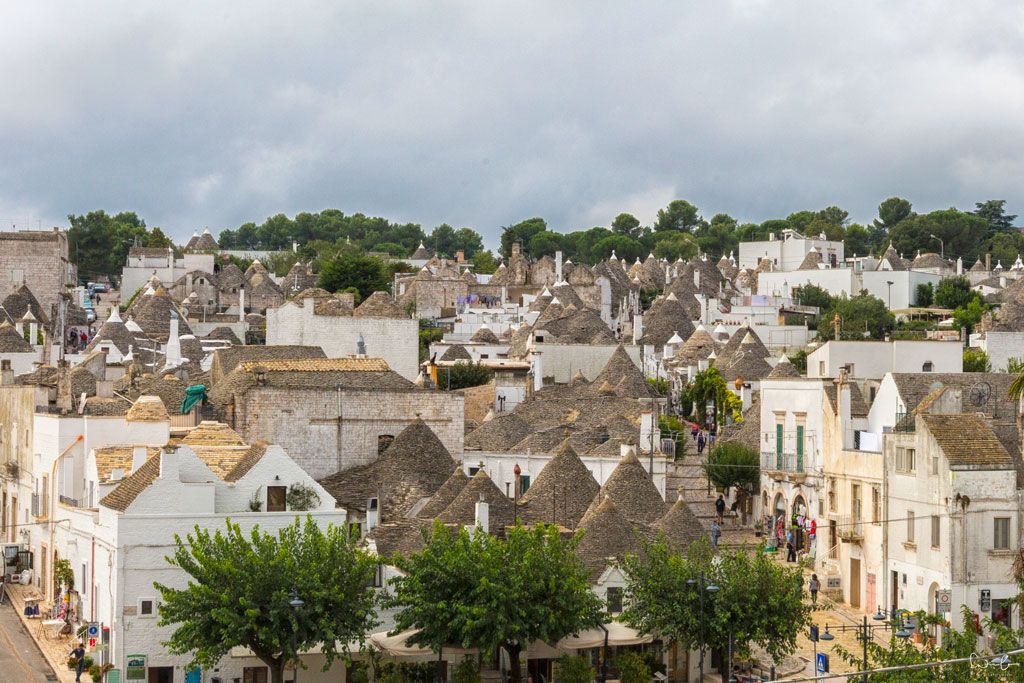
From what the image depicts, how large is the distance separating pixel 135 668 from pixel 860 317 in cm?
8219

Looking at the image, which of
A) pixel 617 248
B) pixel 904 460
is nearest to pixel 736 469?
pixel 904 460

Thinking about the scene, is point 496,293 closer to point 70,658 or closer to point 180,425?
point 180,425

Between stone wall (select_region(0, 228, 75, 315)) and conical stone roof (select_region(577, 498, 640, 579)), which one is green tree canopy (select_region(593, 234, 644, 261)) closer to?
stone wall (select_region(0, 228, 75, 315))

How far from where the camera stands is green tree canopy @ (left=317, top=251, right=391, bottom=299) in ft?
410

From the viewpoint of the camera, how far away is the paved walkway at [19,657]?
43.8m

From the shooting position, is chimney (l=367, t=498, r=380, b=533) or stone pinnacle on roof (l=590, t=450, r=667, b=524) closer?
chimney (l=367, t=498, r=380, b=533)

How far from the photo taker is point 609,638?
44125 mm

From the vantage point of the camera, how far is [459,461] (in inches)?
2318

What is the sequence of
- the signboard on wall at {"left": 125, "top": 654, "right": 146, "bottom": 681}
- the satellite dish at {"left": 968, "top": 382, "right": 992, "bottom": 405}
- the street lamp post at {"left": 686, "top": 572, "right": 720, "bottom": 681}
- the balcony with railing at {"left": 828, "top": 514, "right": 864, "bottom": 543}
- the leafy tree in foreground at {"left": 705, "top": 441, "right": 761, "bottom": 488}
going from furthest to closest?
the leafy tree in foreground at {"left": 705, "top": 441, "right": 761, "bottom": 488} → the satellite dish at {"left": 968, "top": 382, "right": 992, "bottom": 405} → the balcony with railing at {"left": 828, "top": 514, "right": 864, "bottom": 543} → the signboard on wall at {"left": 125, "top": 654, "right": 146, "bottom": 681} → the street lamp post at {"left": 686, "top": 572, "right": 720, "bottom": 681}

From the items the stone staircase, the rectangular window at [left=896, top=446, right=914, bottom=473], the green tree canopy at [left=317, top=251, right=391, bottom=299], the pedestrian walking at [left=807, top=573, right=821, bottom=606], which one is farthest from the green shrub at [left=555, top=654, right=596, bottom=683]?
the green tree canopy at [left=317, top=251, right=391, bottom=299]

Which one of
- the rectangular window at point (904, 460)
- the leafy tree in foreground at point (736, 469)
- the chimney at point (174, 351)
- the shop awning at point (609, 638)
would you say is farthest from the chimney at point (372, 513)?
the chimney at point (174, 351)

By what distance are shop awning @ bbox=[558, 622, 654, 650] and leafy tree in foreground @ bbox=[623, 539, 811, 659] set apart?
39 centimetres

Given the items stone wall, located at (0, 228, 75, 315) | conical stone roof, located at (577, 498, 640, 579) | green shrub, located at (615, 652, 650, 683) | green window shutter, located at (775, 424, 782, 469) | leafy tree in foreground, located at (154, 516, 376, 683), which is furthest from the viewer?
stone wall, located at (0, 228, 75, 315)

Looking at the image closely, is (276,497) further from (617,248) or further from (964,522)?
(617,248)
